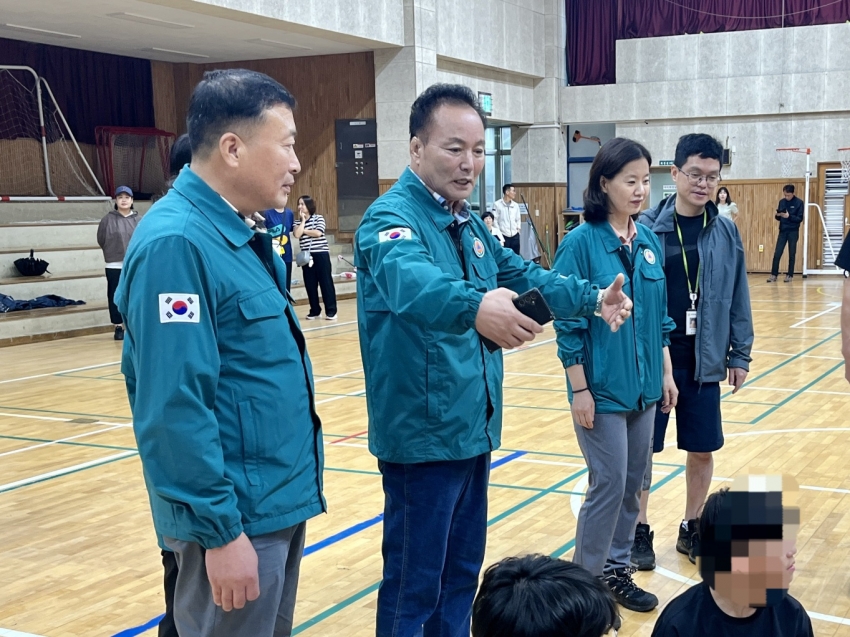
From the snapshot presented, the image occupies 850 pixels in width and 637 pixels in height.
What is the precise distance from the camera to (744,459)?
5324 millimetres

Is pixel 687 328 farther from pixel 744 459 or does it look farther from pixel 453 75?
pixel 453 75

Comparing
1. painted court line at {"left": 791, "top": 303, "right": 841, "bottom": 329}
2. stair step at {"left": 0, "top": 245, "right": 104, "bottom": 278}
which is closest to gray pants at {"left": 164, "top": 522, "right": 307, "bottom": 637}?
painted court line at {"left": 791, "top": 303, "right": 841, "bottom": 329}

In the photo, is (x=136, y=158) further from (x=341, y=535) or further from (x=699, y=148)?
(x=699, y=148)

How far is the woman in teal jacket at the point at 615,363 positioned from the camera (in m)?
3.07

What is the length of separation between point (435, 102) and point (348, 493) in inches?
118

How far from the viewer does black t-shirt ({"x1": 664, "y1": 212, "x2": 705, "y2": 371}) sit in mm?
3760

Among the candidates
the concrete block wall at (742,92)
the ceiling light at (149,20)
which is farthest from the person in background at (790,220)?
the ceiling light at (149,20)

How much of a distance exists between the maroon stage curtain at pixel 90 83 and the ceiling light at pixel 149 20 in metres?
3.27

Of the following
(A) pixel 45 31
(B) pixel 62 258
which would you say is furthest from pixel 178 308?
(A) pixel 45 31

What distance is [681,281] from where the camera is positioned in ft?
12.4

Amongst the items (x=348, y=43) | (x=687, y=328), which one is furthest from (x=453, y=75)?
(x=687, y=328)

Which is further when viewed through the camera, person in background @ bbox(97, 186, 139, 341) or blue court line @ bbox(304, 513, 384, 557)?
person in background @ bbox(97, 186, 139, 341)

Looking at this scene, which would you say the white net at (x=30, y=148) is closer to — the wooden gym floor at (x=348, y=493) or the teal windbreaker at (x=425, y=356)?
the wooden gym floor at (x=348, y=493)

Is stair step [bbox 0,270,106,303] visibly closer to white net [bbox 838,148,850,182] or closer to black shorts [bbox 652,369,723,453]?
black shorts [bbox 652,369,723,453]
